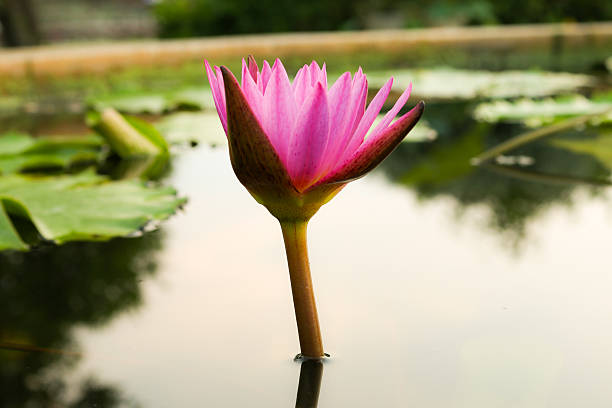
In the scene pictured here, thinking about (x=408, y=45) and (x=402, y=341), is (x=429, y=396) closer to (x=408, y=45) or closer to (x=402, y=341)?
(x=402, y=341)

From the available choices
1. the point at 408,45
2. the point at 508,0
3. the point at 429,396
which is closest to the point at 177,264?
the point at 429,396

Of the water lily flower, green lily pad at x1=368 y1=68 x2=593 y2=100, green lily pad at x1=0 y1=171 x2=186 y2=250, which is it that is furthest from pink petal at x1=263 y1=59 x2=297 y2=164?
green lily pad at x1=368 y1=68 x2=593 y2=100

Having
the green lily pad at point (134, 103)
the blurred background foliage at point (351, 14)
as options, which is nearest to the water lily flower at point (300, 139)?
the green lily pad at point (134, 103)

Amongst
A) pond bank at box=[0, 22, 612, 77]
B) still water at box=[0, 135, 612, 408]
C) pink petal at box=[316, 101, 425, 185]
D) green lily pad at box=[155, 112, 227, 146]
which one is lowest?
still water at box=[0, 135, 612, 408]

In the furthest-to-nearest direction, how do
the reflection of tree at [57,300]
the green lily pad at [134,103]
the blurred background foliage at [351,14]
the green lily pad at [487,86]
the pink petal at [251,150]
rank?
the blurred background foliage at [351,14] → the green lily pad at [487,86] → the green lily pad at [134,103] → the reflection of tree at [57,300] → the pink petal at [251,150]

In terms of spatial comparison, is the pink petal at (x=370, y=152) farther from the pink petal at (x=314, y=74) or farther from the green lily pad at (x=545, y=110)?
the green lily pad at (x=545, y=110)

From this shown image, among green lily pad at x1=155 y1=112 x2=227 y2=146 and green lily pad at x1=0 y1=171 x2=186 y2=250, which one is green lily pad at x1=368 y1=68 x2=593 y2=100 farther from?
green lily pad at x1=0 y1=171 x2=186 y2=250

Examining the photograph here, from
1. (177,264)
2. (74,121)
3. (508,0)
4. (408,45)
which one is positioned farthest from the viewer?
(508,0)
